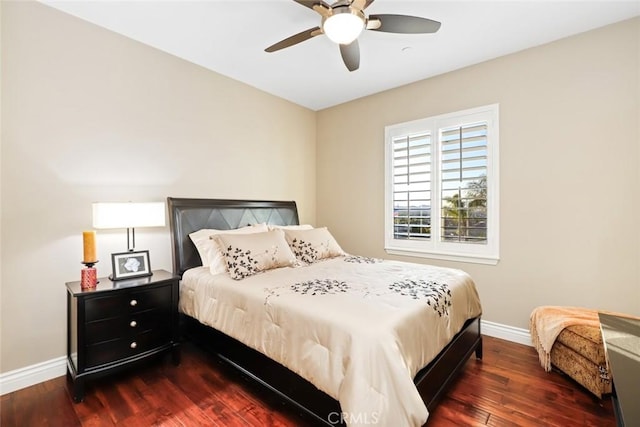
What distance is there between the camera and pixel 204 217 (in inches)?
122

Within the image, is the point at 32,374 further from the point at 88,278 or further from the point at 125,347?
the point at 88,278

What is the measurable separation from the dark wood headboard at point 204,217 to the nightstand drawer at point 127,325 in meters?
0.48

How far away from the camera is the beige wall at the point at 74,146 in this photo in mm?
2129

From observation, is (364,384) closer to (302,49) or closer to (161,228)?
(161,228)

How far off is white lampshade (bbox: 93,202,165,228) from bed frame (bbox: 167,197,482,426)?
16.3 inches

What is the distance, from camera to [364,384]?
136 cm

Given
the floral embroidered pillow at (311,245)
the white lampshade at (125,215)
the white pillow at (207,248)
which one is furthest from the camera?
the floral embroidered pillow at (311,245)

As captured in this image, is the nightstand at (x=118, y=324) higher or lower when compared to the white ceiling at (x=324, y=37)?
lower

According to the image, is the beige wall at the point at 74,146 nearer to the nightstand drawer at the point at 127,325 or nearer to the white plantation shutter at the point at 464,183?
the nightstand drawer at the point at 127,325

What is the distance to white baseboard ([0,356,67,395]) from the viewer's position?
2082 millimetres

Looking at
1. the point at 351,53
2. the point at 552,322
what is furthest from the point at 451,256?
the point at 351,53

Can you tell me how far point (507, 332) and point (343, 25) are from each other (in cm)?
315

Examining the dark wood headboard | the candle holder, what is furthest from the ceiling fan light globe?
the candle holder

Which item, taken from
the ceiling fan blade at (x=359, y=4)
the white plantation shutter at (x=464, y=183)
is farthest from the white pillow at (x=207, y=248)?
the white plantation shutter at (x=464, y=183)
